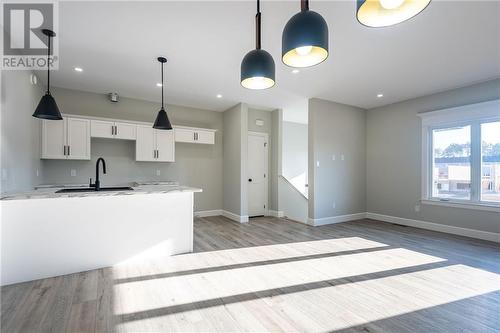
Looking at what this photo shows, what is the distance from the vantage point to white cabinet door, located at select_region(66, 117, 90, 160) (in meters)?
4.36

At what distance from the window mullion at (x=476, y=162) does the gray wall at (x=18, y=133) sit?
7239 millimetres

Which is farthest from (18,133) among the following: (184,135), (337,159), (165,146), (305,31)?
(337,159)

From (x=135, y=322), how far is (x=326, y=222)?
4.45 m

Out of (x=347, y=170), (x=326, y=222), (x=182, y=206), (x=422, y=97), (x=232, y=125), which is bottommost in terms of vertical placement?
(x=326, y=222)

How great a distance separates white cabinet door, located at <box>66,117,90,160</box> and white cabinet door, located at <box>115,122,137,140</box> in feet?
1.60

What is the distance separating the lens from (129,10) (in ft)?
7.79

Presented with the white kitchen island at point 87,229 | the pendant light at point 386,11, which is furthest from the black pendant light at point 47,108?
the pendant light at point 386,11

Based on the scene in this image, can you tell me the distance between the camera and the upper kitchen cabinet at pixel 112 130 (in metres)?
4.56

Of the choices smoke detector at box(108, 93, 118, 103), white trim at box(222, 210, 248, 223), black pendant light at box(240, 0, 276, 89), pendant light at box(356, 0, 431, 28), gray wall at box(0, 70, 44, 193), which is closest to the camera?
pendant light at box(356, 0, 431, 28)

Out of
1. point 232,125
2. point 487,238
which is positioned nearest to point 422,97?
point 487,238

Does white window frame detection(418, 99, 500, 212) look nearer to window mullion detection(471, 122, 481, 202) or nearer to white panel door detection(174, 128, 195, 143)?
window mullion detection(471, 122, 481, 202)

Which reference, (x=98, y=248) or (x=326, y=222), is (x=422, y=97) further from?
(x=98, y=248)

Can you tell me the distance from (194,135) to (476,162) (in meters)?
5.71

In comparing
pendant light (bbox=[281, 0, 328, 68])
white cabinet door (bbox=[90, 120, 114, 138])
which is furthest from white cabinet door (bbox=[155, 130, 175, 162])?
pendant light (bbox=[281, 0, 328, 68])
